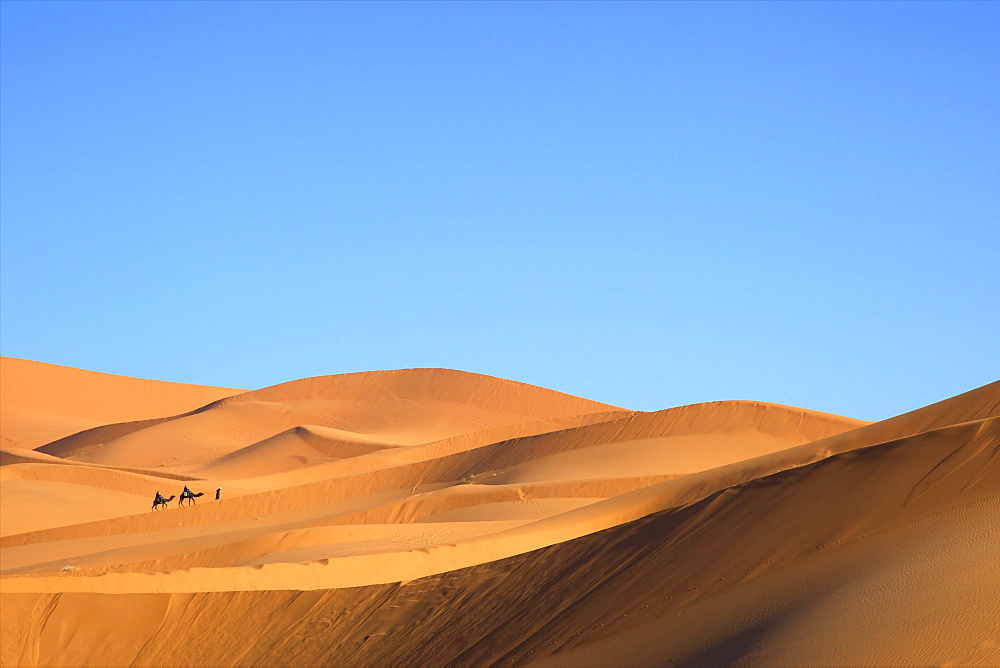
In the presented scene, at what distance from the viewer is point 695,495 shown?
21016 mm

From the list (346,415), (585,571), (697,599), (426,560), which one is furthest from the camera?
(346,415)

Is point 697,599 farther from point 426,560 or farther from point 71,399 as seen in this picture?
point 71,399

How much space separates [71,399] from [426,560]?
3165 inches

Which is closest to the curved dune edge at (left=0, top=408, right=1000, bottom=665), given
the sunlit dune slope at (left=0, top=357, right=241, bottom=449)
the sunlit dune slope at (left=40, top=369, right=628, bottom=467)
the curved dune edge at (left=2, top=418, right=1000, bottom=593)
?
the curved dune edge at (left=2, top=418, right=1000, bottom=593)

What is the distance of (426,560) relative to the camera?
64.2 ft

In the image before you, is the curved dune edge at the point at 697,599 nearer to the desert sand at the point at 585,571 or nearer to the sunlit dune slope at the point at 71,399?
the desert sand at the point at 585,571

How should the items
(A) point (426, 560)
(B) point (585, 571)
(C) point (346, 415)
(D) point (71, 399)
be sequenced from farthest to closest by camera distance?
(D) point (71, 399), (C) point (346, 415), (A) point (426, 560), (B) point (585, 571)

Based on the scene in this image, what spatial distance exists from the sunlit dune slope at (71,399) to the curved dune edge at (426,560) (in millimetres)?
64229

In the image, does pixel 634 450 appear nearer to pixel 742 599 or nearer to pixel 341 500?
pixel 341 500

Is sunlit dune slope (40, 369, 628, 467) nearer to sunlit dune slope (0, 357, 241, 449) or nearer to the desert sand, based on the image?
sunlit dune slope (0, 357, 241, 449)

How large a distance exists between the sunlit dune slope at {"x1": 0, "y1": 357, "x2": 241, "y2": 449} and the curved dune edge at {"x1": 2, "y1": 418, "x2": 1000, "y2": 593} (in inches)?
2529

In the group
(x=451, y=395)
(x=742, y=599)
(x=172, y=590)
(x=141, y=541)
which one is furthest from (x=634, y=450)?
(x=451, y=395)

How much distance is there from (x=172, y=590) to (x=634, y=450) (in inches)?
894

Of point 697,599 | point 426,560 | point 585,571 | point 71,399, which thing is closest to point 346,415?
point 71,399
